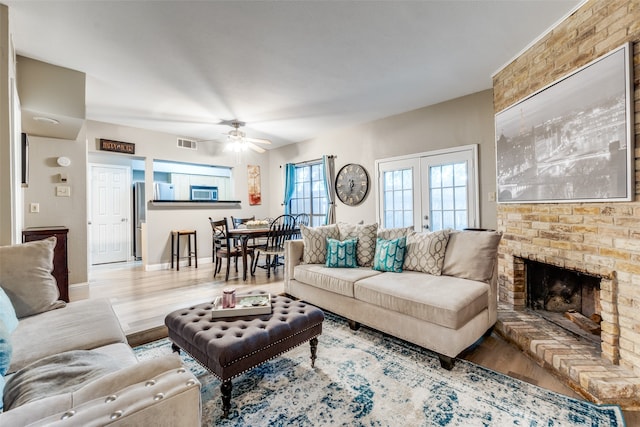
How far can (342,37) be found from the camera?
2.54m

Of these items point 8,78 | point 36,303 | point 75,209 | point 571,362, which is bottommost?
point 571,362

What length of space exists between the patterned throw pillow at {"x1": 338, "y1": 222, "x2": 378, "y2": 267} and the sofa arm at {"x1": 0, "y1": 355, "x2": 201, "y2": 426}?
2.49 meters

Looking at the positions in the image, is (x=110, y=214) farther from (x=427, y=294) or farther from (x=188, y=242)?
(x=427, y=294)

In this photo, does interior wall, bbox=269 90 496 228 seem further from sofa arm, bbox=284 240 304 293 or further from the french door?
sofa arm, bbox=284 240 304 293

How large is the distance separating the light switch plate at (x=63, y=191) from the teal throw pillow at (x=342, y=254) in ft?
11.5

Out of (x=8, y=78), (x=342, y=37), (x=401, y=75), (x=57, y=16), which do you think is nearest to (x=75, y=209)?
(x=8, y=78)

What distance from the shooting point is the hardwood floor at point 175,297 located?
2.01m

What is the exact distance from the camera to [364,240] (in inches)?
128

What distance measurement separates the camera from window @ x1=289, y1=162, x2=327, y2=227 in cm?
602

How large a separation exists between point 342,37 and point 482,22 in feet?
3.81

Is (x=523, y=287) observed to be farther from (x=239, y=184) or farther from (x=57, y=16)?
(x=239, y=184)

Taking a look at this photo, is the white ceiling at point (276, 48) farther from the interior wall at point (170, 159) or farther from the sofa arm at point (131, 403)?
the sofa arm at point (131, 403)

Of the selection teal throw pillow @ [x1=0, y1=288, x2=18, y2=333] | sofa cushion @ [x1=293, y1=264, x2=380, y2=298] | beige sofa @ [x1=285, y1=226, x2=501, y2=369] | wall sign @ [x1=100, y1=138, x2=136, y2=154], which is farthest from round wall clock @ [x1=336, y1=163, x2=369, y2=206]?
teal throw pillow @ [x1=0, y1=288, x2=18, y2=333]

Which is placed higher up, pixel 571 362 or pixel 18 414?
pixel 18 414
